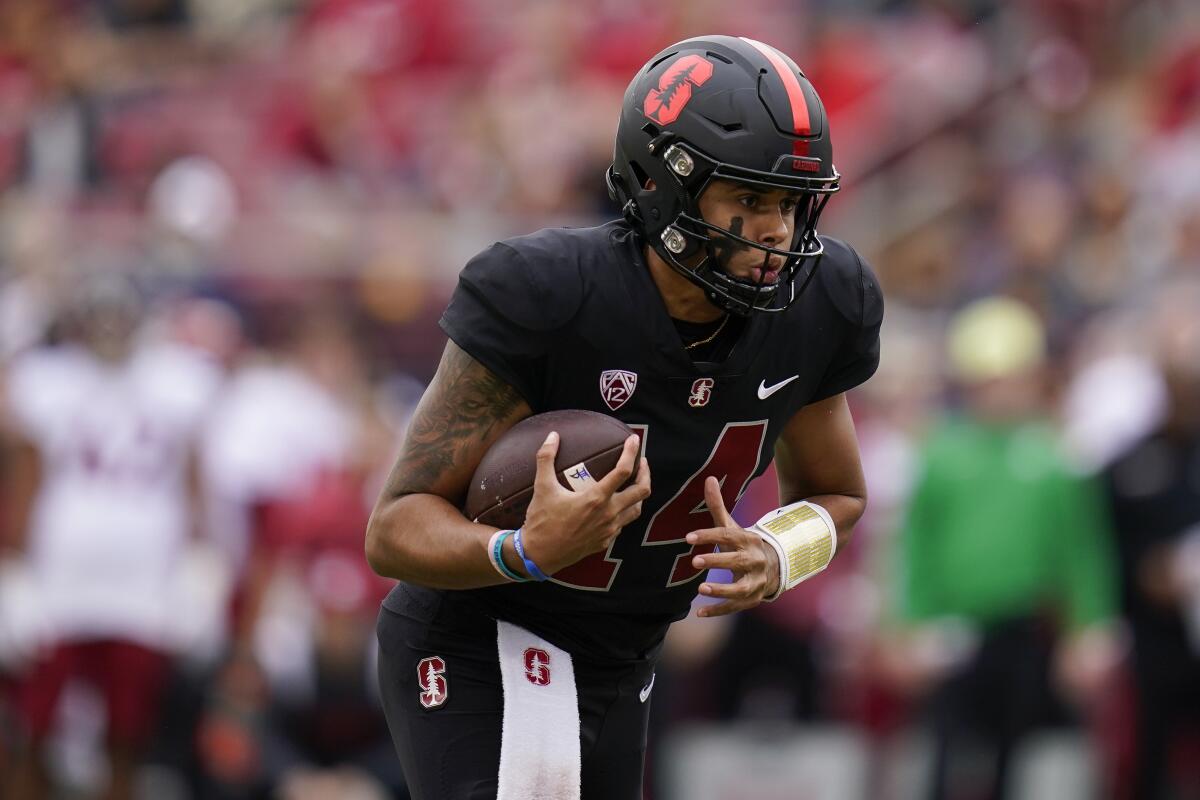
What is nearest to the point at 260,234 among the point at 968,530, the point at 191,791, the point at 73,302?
the point at 73,302

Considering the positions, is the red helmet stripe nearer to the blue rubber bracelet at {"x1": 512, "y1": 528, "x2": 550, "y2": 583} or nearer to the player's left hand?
the player's left hand

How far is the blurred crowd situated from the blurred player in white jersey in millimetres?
14

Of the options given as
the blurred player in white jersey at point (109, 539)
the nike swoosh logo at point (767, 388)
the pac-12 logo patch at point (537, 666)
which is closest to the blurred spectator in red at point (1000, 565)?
the blurred player in white jersey at point (109, 539)

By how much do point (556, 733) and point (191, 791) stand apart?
4.00 metres

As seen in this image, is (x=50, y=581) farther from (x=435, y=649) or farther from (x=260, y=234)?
(x=435, y=649)

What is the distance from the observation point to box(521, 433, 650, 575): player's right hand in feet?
10.2

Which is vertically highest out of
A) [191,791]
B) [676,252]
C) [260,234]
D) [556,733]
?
[676,252]

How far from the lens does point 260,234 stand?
859 centimetres

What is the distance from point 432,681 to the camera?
3557 millimetres

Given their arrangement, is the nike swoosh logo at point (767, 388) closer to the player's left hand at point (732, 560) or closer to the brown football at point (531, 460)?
the player's left hand at point (732, 560)

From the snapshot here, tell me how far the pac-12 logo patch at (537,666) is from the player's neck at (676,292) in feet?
2.23

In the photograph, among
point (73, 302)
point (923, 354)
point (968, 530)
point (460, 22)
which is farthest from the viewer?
point (460, 22)

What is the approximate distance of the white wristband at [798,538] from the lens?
348 centimetres

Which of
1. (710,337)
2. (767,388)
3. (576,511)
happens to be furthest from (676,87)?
(576,511)
